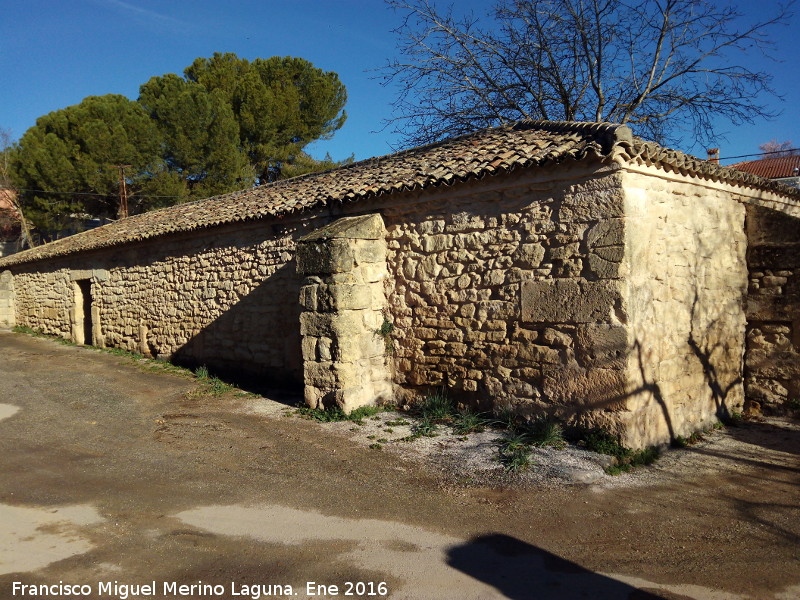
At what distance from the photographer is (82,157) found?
782 inches

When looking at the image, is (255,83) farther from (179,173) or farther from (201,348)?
(201,348)

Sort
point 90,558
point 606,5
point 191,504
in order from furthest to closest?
1. point 606,5
2. point 191,504
3. point 90,558

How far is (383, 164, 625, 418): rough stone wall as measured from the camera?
5305 millimetres

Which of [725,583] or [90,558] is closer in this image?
[725,583]

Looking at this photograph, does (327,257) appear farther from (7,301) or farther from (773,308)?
(7,301)

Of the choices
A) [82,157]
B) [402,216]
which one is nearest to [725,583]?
[402,216]

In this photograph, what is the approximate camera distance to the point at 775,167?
24234 mm

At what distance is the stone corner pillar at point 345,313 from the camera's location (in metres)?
6.81

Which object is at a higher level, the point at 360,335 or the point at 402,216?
the point at 402,216

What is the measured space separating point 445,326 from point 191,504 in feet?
10.9

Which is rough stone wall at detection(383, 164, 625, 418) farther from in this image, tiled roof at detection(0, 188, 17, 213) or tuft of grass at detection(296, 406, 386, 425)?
tiled roof at detection(0, 188, 17, 213)

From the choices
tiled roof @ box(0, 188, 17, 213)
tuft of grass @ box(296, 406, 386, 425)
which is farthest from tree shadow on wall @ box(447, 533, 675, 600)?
tiled roof @ box(0, 188, 17, 213)

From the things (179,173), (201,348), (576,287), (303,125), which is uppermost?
(303,125)

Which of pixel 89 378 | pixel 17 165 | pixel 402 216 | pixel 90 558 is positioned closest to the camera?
pixel 90 558
